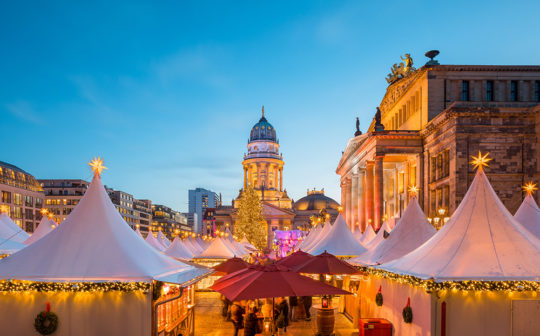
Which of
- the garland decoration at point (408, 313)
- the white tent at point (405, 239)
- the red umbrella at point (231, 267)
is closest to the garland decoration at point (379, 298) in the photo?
the white tent at point (405, 239)

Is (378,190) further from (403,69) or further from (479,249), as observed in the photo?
(479,249)

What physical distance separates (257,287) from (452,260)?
4577mm

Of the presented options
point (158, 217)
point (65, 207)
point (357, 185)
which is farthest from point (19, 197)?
point (158, 217)

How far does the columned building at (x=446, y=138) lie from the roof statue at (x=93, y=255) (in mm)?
21916

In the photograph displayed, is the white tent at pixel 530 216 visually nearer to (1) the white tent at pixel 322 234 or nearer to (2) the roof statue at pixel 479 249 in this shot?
(2) the roof statue at pixel 479 249

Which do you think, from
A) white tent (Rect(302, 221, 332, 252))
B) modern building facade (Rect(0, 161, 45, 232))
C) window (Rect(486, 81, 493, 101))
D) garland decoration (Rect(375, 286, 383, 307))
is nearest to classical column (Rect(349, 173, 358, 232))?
window (Rect(486, 81, 493, 101))

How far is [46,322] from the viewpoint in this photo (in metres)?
9.91

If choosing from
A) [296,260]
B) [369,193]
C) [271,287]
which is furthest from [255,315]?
[369,193]

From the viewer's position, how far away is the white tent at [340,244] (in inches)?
945

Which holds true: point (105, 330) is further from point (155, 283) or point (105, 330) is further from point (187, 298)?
point (187, 298)

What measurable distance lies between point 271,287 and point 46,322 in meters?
4.89

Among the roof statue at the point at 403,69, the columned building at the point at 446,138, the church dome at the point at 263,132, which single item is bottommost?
the columned building at the point at 446,138

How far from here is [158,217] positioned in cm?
19225

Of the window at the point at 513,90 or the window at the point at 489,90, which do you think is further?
the window at the point at 489,90
